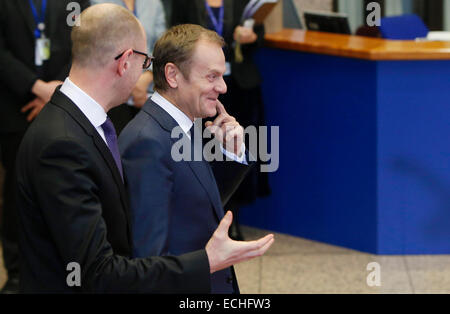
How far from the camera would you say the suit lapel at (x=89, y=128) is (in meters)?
2.07

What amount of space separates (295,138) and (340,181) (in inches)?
17.1

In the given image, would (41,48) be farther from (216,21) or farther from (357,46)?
(357,46)

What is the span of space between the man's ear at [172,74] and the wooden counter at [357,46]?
2.76 meters

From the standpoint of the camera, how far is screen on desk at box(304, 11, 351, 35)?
5969mm

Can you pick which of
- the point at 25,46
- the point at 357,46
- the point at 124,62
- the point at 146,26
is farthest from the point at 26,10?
the point at 124,62

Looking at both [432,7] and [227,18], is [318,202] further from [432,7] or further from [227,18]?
[432,7]

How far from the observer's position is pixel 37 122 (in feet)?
6.77

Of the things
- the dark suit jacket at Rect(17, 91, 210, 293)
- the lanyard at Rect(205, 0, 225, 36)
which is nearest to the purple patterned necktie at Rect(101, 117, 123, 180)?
the dark suit jacket at Rect(17, 91, 210, 293)

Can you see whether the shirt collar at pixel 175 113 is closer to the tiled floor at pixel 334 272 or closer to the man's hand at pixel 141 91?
the man's hand at pixel 141 91

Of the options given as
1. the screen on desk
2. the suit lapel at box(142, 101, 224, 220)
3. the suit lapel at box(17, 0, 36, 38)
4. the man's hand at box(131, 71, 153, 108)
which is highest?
the suit lapel at box(17, 0, 36, 38)

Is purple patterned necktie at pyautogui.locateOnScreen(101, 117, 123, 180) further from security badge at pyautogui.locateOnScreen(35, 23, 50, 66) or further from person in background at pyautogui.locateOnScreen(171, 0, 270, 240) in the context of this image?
person in background at pyautogui.locateOnScreen(171, 0, 270, 240)

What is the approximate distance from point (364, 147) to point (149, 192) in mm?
3249

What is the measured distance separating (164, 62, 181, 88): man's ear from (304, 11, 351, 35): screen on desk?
11.9 feet

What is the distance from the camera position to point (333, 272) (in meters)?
5.11
